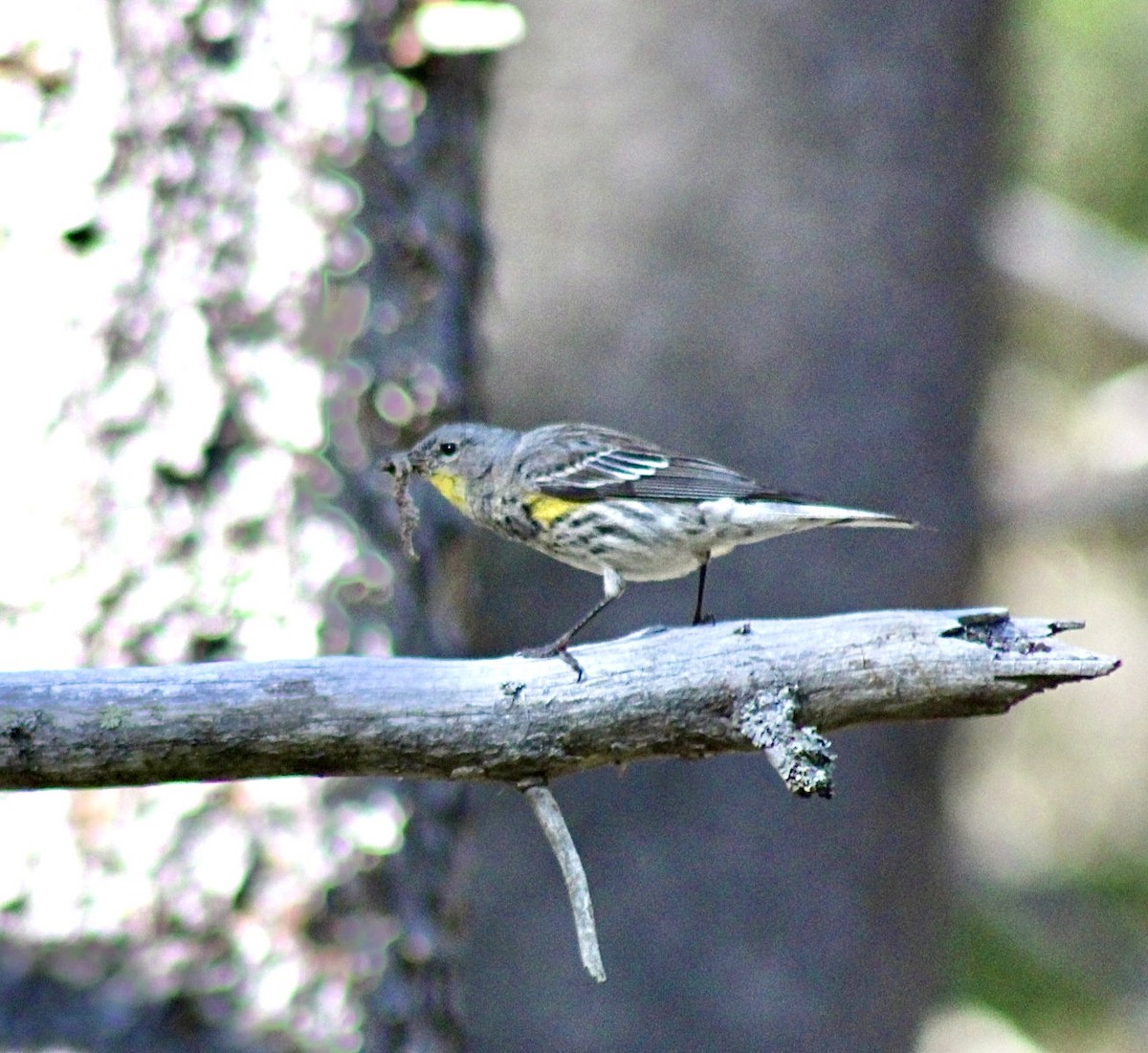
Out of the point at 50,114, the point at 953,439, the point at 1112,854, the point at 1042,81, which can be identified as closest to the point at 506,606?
the point at 953,439

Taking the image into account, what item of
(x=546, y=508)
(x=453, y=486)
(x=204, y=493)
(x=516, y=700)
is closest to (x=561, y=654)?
(x=516, y=700)

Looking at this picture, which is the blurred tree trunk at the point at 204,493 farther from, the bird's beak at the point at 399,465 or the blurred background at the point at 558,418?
the bird's beak at the point at 399,465

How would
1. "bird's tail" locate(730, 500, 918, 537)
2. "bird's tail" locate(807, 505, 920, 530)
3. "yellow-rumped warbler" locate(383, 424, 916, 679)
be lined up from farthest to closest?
"yellow-rumped warbler" locate(383, 424, 916, 679)
"bird's tail" locate(730, 500, 918, 537)
"bird's tail" locate(807, 505, 920, 530)

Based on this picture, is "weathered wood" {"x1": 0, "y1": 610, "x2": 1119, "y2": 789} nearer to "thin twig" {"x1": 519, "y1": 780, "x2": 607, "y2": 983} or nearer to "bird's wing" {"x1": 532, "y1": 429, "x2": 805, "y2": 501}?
"thin twig" {"x1": 519, "y1": 780, "x2": 607, "y2": 983}

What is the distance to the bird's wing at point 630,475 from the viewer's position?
3973mm

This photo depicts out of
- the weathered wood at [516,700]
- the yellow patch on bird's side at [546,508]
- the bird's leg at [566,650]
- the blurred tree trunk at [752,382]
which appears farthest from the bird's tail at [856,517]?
the blurred tree trunk at [752,382]

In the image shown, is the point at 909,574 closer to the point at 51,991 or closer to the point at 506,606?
the point at 506,606

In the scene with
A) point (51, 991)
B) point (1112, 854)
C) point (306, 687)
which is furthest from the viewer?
point (1112, 854)

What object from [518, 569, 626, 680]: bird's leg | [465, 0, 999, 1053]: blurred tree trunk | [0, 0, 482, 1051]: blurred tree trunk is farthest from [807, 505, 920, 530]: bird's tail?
[465, 0, 999, 1053]: blurred tree trunk

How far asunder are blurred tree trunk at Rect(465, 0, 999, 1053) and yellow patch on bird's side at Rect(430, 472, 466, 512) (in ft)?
7.63

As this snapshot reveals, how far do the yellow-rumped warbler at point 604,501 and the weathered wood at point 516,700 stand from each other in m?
0.79

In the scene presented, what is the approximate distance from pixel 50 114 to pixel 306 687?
7.12 ft

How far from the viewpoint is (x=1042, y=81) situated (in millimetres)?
12000

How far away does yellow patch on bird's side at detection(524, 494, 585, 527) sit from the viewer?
13.1ft
